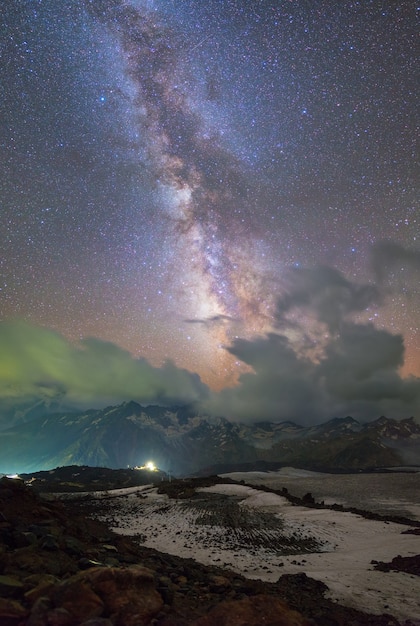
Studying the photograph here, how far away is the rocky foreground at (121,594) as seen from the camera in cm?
717

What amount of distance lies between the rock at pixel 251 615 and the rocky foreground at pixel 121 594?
0.02 m

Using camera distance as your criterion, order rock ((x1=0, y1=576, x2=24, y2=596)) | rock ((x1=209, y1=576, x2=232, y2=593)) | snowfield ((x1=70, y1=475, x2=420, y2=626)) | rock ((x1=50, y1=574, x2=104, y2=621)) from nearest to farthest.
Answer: rock ((x1=50, y1=574, x2=104, y2=621))
rock ((x1=0, y1=576, x2=24, y2=596))
rock ((x1=209, y1=576, x2=232, y2=593))
snowfield ((x1=70, y1=475, x2=420, y2=626))

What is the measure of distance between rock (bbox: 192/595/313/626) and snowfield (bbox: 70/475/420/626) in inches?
187

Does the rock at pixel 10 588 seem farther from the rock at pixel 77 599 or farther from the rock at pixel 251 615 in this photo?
the rock at pixel 251 615

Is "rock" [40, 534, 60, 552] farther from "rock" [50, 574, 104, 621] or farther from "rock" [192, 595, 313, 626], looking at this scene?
"rock" [192, 595, 313, 626]

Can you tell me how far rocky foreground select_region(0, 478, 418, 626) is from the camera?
717 centimetres

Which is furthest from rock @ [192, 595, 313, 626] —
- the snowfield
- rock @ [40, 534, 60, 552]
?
rock @ [40, 534, 60, 552]

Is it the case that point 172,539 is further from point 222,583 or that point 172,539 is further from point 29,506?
point 222,583

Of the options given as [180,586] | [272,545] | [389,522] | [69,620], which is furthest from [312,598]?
[389,522]

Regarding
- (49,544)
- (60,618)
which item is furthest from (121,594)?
(49,544)

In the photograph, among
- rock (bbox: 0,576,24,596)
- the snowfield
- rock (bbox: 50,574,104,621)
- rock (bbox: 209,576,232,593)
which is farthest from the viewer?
the snowfield

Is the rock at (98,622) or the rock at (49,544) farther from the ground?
the rock at (49,544)

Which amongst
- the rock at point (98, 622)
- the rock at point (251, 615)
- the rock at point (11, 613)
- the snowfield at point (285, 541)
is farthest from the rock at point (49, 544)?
the snowfield at point (285, 541)

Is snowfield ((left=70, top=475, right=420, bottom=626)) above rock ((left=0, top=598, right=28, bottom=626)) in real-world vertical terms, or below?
below
